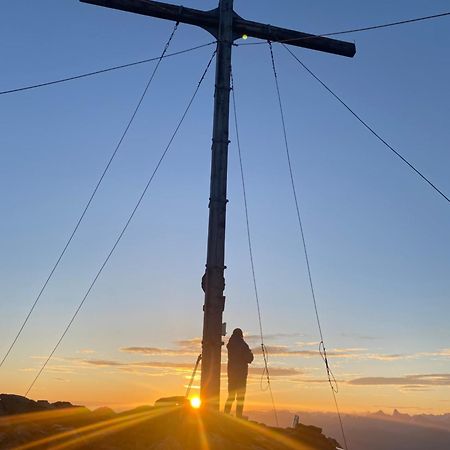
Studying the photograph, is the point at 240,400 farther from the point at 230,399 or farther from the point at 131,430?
the point at 131,430

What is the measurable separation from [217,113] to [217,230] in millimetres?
3303

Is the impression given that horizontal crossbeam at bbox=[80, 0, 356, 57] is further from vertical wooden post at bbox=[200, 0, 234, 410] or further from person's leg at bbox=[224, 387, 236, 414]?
person's leg at bbox=[224, 387, 236, 414]

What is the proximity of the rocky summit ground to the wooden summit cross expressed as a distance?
206cm

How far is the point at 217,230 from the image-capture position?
1777 cm

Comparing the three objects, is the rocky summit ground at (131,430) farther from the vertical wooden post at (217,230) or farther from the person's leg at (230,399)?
the person's leg at (230,399)

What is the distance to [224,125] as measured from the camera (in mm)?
18484

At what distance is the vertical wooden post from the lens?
17266 mm

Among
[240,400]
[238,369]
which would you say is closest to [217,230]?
[238,369]

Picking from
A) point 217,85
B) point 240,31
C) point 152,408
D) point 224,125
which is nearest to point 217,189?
point 224,125

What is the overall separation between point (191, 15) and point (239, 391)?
1072 centimetres

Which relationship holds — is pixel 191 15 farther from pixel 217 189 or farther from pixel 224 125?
pixel 217 189

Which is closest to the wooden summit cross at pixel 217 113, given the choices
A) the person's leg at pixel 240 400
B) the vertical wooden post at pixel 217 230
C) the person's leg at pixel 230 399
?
the vertical wooden post at pixel 217 230

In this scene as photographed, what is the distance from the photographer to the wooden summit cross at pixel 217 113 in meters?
17.3

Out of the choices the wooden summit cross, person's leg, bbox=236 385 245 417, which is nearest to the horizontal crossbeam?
the wooden summit cross
